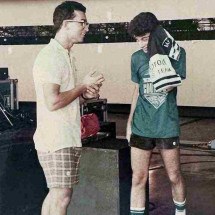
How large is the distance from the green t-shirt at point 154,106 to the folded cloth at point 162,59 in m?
0.10

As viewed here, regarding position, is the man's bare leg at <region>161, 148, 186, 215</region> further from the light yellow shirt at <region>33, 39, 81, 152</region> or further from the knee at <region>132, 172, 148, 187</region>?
the light yellow shirt at <region>33, 39, 81, 152</region>

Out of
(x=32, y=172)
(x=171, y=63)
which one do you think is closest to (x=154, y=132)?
(x=171, y=63)

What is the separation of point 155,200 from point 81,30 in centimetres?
236

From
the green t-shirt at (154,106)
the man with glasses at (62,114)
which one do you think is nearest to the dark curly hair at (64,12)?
the man with glasses at (62,114)

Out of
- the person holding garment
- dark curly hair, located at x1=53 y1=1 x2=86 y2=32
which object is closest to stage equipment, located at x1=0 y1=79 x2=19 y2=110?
the person holding garment

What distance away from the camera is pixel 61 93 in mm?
2682

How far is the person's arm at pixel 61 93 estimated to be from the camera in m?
2.64

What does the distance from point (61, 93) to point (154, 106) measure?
839 mm

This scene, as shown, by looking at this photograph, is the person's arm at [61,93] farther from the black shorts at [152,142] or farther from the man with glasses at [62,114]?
the black shorts at [152,142]

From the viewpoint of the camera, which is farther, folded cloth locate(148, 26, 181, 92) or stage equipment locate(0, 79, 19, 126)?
stage equipment locate(0, 79, 19, 126)

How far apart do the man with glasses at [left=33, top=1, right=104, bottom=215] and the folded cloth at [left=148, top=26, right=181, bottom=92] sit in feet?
1.62

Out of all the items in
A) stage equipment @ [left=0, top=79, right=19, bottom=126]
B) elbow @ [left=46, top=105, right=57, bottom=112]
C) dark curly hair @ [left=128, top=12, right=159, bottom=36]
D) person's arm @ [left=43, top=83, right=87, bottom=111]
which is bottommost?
stage equipment @ [left=0, top=79, right=19, bottom=126]

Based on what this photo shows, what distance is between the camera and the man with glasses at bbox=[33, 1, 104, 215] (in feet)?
8.91

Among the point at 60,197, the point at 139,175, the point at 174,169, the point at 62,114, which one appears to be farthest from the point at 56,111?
the point at 174,169
